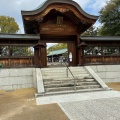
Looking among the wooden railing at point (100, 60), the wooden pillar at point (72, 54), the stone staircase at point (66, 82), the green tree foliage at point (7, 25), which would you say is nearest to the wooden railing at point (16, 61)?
the stone staircase at point (66, 82)

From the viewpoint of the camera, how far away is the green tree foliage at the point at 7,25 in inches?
1169

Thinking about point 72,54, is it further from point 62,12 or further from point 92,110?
point 92,110

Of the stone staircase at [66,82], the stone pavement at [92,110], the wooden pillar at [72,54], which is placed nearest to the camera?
the stone pavement at [92,110]

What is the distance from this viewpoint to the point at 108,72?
38.6 feet

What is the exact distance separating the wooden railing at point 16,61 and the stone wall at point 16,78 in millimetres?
473

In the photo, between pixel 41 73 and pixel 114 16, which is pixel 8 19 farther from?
pixel 41 73

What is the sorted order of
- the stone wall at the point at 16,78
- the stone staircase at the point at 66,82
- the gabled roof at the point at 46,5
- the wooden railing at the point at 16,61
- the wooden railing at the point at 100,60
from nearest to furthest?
the stone staircase at the point at 66,82 < the stone wall at the point at 16,78 < the wooden railing at the point at 16,61 < the gabled roof at the point at 46,5 < the wooden railing at the point at 100,60

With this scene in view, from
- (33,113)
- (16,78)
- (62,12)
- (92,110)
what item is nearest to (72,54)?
(62,12)

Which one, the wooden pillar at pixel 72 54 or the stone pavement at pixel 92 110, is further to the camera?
the wooden pillar at pixel 72 54

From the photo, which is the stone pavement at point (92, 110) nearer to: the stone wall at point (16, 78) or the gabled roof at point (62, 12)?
the stone wall at point (16, 78)

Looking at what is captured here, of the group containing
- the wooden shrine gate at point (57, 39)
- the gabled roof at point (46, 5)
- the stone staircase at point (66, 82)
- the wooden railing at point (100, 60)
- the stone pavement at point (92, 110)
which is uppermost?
the gabled roof at point (46, 5)

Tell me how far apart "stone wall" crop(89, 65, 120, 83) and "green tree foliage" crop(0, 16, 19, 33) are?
2300cm

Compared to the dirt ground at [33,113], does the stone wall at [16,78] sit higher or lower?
higher

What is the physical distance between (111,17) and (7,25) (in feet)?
62.2
